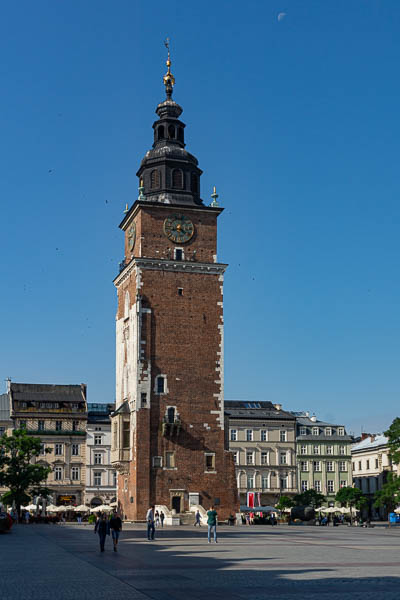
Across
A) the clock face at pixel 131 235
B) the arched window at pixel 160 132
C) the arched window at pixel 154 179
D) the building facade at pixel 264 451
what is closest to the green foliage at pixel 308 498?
the building facade at pixel 264 451

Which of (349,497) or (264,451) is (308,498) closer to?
(349,497)

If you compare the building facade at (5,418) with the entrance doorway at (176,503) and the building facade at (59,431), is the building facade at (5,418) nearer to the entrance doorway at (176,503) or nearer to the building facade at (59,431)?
the building facade at (59,431)

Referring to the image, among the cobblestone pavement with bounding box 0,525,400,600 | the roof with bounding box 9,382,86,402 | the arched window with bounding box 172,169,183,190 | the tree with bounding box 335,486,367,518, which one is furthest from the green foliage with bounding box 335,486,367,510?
the cobblestone pavement with bounding box 0,525,400,600

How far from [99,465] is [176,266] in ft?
139

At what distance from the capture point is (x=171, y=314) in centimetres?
6812

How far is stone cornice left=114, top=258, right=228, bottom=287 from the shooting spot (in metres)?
68.4

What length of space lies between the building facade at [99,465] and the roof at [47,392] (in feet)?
11.2

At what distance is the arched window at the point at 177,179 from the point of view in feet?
234

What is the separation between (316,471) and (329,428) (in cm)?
643

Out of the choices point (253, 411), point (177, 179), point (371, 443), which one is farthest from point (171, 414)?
point (371, 443)

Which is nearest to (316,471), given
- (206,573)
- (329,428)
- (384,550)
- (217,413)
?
(329,428)

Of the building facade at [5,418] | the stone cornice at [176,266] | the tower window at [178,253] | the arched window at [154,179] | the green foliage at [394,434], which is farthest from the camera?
the building facade at [5,418]

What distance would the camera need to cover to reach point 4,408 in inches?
4112

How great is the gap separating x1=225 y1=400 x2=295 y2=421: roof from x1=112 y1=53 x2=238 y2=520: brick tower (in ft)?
125
